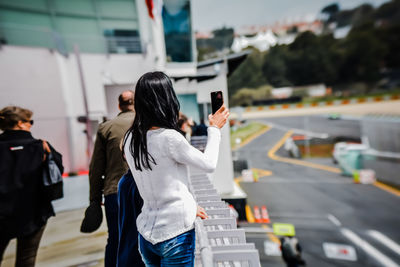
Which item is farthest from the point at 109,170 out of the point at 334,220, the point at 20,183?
the point at 334,220

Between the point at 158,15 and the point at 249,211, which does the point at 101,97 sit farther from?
the point at 249,211

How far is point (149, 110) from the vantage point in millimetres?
616

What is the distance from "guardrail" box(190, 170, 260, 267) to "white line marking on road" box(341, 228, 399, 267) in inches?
309

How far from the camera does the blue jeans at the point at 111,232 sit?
1.13m

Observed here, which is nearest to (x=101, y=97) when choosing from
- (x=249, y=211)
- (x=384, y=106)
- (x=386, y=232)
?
(x=249, y=211)

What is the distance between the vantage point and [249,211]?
915 cm

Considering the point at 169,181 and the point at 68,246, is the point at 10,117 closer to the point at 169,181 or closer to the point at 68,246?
the point at 169,181

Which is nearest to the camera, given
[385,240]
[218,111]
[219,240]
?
[218,111]

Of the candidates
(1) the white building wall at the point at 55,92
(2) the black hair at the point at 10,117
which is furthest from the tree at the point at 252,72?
(2) the black hair at the point at 10,117

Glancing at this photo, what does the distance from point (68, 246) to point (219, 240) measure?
1.79 m

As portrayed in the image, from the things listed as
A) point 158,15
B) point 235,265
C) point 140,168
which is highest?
point 158,15

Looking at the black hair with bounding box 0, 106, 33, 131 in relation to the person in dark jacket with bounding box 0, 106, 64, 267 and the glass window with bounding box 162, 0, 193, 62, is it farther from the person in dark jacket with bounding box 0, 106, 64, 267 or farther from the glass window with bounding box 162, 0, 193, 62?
the glass window with bounding box 162, 0, 193, 62

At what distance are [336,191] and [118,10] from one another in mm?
13085

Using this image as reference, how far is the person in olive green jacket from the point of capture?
1109 millimetres
